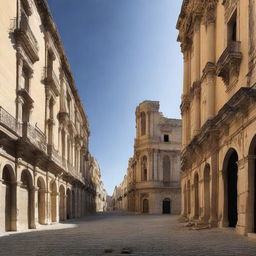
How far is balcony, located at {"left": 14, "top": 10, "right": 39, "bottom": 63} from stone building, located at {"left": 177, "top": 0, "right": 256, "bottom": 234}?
907 centimetres

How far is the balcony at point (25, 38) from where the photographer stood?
661 inches

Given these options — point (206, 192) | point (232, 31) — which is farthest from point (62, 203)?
point (232, 31)

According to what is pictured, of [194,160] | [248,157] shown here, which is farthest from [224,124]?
[194,160]

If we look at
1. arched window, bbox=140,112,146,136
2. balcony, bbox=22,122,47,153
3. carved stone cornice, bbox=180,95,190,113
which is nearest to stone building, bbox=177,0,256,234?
carved stone cornice, bbox=180,95,190,113

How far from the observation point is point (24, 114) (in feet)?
61.5

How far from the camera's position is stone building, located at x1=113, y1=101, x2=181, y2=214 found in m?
47.4

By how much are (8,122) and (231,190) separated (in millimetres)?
9998

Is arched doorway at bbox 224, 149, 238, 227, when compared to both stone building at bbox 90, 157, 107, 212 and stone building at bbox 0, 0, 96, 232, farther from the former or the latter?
stone building at bbox 90, 157, 107, 212

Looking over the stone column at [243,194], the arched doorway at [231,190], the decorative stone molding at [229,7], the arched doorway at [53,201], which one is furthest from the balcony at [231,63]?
the arched doorway at [53,201]

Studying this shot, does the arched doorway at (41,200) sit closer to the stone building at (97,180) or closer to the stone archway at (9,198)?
the stone archway at (9,198)

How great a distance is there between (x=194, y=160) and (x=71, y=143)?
14227 mm

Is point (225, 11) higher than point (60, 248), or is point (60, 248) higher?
point (225, 11)

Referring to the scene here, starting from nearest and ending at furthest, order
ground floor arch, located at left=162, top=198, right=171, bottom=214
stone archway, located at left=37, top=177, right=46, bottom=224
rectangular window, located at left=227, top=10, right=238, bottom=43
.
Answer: rectangular window, located at left=227, top=10, right=238, bottom=43 → stone archway, located at left=37, top=177, right=46, bottom=224 → ground floor arch, located at left=162, top=198, right=171, bottom=214

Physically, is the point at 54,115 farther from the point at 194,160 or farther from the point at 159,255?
the point at 159,255
